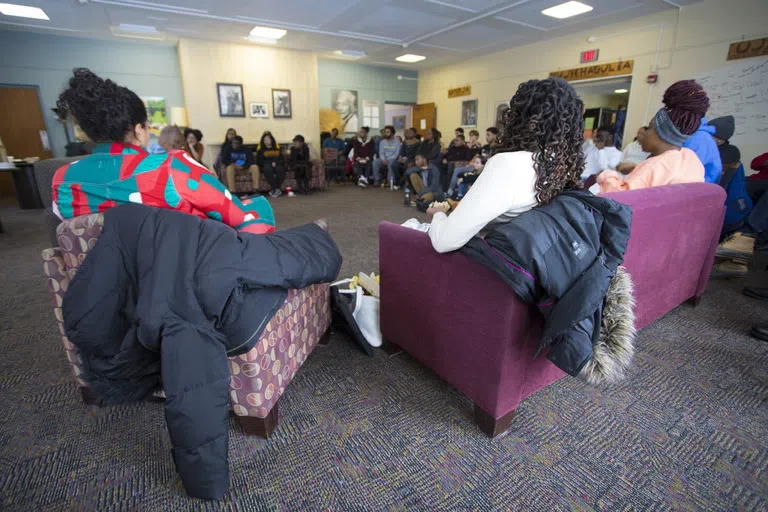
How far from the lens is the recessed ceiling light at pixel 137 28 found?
613 cm

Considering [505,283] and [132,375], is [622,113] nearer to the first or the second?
[505,283]

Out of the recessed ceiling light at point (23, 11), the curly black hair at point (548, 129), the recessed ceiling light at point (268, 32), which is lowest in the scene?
the curly black hair at point (548, 129)

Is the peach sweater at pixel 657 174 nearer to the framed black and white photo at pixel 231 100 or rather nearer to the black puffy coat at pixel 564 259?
the black puffy coat at pixel 564 259

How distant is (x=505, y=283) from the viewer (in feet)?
3.75

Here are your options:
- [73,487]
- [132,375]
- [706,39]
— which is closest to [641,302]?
[132,375]

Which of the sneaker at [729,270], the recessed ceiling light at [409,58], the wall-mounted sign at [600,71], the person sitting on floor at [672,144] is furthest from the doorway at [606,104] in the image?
the person sitting on floor at [672,144]

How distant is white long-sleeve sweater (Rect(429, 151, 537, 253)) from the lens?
1.13 meters

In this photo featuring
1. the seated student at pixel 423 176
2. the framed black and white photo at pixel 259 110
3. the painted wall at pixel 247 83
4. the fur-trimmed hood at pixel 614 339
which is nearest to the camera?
the fur-trimmed hood at pixel 614 339

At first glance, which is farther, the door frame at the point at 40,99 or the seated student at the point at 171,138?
the door frame at the point at 40,99

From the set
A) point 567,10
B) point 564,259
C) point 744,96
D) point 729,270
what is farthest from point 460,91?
point 564,259

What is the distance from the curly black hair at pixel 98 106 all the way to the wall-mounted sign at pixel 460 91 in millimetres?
8853

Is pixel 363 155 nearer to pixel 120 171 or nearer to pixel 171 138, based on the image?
pixel 171 138

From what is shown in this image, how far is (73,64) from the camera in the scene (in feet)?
23.0

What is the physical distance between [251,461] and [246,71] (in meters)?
8.26
